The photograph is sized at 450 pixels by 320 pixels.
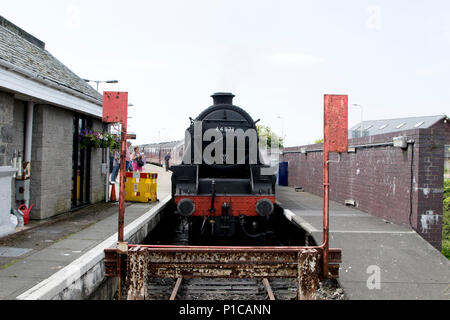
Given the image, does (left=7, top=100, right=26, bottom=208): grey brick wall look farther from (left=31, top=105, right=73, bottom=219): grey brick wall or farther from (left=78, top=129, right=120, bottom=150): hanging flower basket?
(left=78, top=129, right=120, bottom=150): hanging flower basket

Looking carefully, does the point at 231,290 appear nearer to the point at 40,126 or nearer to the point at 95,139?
the point at 40,126

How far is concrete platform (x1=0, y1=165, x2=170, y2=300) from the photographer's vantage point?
3.99 meters

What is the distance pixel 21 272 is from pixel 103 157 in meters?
7.52

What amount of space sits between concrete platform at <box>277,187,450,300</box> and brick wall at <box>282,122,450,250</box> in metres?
0.40

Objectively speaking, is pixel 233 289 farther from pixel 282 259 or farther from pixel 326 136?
pixel 326 136

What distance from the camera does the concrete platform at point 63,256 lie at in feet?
13.1

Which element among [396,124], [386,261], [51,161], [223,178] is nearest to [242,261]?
[386,261]

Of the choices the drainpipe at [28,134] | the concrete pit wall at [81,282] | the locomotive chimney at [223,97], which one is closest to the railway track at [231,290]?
the concrete pit wall at [81,282]

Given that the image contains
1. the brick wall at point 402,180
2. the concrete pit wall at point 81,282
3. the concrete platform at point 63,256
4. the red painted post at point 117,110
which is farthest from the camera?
the brick wall at point 402,180

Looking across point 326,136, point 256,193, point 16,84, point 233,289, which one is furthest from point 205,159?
point 326,136

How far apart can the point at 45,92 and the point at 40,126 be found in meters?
0.81

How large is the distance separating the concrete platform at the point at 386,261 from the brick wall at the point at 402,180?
0.40 m

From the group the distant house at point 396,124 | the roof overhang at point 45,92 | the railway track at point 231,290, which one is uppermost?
the distant house at point 396,124

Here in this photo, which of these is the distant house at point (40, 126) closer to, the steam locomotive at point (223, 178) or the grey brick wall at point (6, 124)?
the grey brick wall at point (6, 124)
